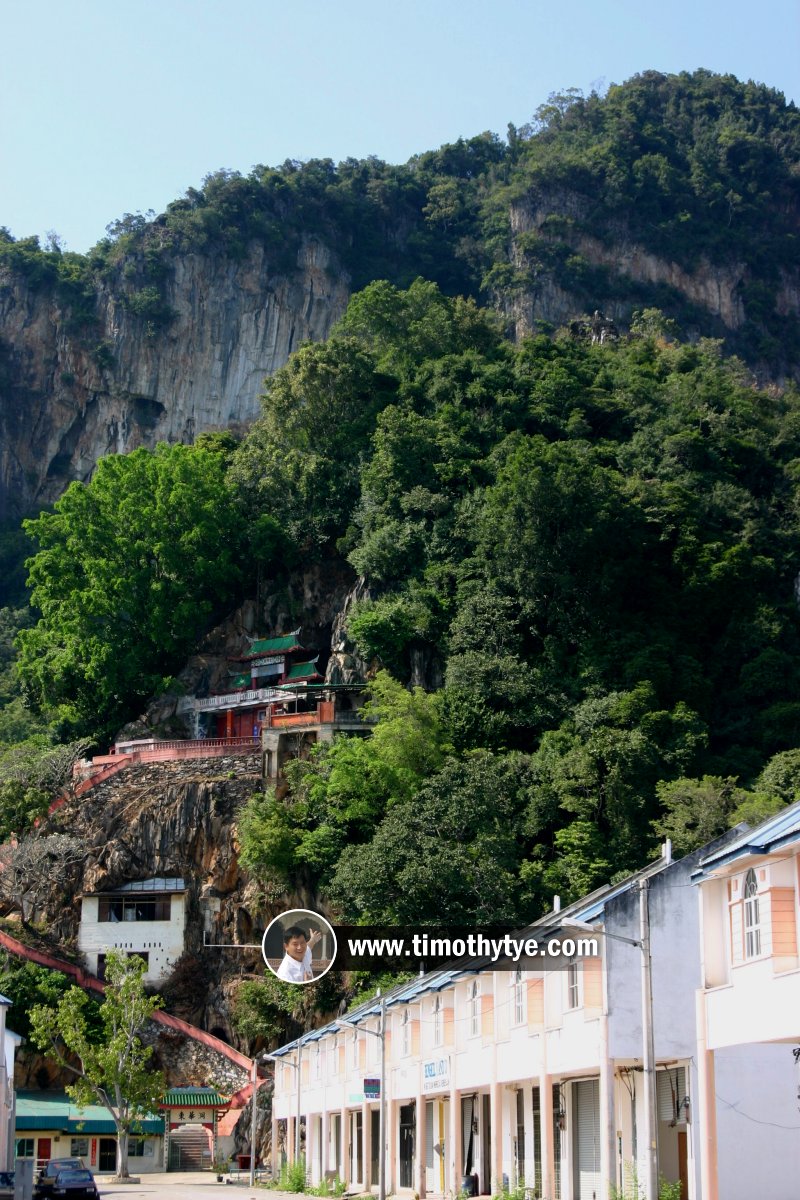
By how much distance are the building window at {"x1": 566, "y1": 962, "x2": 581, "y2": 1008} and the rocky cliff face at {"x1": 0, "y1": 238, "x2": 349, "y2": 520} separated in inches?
2828

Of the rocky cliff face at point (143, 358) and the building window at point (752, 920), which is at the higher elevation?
the rocky cliff face at point (143, 358)

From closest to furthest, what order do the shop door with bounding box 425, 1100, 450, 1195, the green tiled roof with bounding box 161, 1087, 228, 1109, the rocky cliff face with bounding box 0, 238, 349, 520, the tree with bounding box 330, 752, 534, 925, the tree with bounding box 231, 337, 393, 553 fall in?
the shop door with bounding box 425, 1100, 450, 1195
the tree with bounding box 330, 752, 534, 925
the green tiled roof with bounding box 161, 1087, 228, 1109
the tree with bounding box 231, 337, 393, 553
the rocky cliff face with bounding box 0, 238, 349, 520

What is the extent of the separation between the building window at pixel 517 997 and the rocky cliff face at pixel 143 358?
69035 millimetres

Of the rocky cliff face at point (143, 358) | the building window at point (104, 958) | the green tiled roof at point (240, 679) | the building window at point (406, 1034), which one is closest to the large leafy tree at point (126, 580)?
the green tiled roof at point (240, 679)

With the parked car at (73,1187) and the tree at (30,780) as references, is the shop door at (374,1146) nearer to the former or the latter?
the parked car at (73,1187)

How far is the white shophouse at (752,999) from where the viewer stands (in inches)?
915

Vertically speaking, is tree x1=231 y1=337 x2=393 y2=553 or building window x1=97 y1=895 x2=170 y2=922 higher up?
tree x1=231 y1=337 x2=393 y2=553

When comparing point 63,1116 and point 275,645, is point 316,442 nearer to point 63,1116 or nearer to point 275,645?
point 275,645

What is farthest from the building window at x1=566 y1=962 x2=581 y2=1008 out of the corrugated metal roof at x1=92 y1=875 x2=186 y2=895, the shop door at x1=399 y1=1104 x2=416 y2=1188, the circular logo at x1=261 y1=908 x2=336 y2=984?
the corrugated metal roof at x1=92 y1=875 x2=186 y2=895

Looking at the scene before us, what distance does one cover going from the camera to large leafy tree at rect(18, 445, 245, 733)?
7238 cm

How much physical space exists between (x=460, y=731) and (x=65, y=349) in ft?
172

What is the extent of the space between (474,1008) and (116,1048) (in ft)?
63.5

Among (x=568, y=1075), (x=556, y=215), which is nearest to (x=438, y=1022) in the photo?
(x=568, y=1075)

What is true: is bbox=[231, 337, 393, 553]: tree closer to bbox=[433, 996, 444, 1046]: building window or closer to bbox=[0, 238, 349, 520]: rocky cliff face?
bbox=[0, 238, 349, 520]: rocky cliff face
